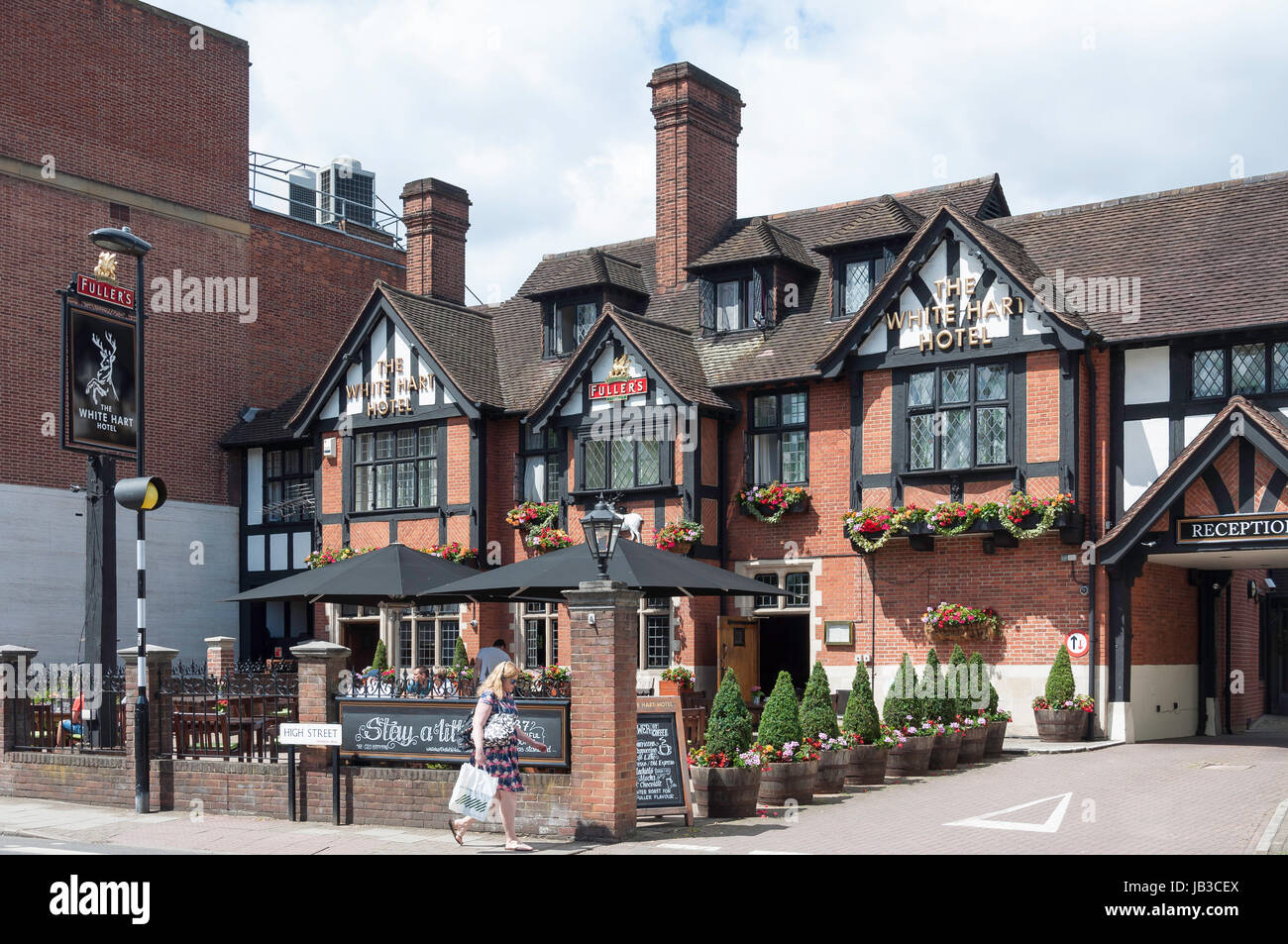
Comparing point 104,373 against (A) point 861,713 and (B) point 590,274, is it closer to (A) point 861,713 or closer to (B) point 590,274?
(A) point 861,713

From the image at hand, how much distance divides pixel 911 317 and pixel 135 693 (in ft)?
45.8

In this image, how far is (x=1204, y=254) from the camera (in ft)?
78.5

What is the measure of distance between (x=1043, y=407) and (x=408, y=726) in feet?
41.0

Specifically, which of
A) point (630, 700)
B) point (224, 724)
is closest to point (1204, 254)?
point (630, 700)

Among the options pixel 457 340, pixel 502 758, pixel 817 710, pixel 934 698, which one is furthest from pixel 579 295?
pixel 502 758

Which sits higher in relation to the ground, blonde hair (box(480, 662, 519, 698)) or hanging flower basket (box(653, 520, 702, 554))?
hanging flower basket (box(653, 520, 702, 554))

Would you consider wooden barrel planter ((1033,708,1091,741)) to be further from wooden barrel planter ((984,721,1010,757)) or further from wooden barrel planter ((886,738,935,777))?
wooden barrel planter ((886,738,935,777))

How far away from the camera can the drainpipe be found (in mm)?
23000

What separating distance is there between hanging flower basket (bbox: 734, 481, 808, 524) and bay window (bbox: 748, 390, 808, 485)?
0.31 metres

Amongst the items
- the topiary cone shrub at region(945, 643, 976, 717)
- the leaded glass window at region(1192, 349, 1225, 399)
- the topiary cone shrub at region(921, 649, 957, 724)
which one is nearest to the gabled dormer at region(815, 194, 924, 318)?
the leaded glass window at region(1192, 349, 1225, 399)

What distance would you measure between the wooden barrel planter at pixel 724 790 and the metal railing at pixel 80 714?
306 inches

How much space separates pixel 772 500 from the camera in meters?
26.2

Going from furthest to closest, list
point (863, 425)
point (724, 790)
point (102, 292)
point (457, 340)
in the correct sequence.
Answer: point (457, 340) → point (863, 425) → point (102, 292) → point (724, 790)
